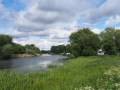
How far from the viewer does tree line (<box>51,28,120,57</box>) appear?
35.1 meters

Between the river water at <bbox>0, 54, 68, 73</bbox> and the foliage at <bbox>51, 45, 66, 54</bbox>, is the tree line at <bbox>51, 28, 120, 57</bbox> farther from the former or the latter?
the foliage at <bbox>51, 45, 66, 54</bbox>

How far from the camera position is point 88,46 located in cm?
3806

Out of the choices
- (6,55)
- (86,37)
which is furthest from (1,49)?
(86,37)

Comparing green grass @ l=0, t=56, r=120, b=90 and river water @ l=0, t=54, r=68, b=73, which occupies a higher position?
green grass @ l=0, t=56, r=120, b=90

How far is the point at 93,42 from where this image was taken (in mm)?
37562

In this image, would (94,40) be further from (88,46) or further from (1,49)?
(1,49)

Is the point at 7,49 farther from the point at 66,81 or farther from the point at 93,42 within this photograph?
the point at 66,81

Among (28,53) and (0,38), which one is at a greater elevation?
(0,38)

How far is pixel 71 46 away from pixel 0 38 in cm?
4793

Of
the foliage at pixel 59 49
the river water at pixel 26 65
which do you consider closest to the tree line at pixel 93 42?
the river water at pixel 26 65

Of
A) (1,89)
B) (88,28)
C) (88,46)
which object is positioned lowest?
(1,89)

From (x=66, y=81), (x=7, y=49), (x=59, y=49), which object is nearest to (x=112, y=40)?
(x=66, y=81)

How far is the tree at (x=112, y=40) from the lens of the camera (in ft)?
113

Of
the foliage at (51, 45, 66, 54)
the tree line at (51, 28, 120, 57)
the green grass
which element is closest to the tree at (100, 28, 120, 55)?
the tree line at (51, 28, 120, 57)
